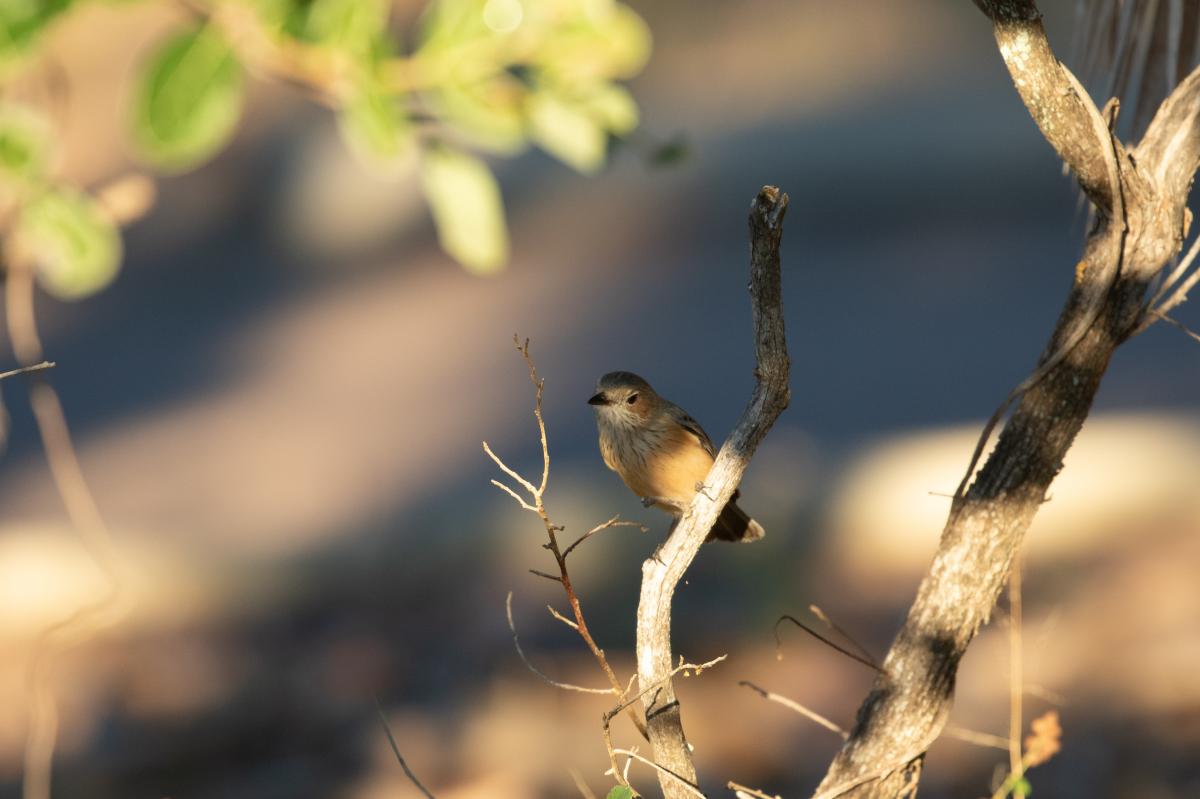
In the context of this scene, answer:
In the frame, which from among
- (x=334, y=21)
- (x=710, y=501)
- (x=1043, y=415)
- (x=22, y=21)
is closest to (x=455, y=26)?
(x=334, y=21)

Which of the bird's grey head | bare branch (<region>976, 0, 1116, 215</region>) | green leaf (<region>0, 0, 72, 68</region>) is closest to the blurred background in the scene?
green leaf (<region>0, 0, 72, 68</region>)

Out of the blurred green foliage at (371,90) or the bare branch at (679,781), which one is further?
the bare branch at (679,781)

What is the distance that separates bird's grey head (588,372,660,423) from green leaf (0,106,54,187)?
1914 mm

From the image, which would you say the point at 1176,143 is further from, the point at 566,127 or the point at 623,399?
the point at 623,399

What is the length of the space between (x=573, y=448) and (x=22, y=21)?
20.3ft

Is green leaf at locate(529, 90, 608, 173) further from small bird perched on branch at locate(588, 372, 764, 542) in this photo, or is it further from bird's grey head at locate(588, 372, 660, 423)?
bird's grey head at locate(588, 372, 660, 423)

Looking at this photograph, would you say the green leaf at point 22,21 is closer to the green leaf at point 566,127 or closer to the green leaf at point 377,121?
the green leaf at point 377,121

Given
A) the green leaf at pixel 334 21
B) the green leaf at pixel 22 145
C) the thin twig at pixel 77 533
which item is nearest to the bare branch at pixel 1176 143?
the green leaf at pixel 334 21

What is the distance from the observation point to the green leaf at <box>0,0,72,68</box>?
5.04ft

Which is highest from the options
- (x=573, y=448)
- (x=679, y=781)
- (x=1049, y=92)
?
(x=1049, y=92)

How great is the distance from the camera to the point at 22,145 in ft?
6.15

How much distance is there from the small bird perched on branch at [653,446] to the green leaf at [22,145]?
1.81 m

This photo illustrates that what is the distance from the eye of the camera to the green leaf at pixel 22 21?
154 centimetres

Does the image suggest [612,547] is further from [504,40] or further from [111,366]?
[111,366]
